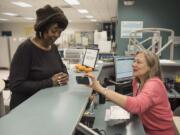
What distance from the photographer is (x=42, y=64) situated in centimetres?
146

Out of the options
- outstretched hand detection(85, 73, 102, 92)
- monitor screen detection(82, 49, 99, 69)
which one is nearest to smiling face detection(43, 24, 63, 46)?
outstretched hand detection(85, 73, 102, 92)

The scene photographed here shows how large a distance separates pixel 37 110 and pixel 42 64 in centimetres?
54

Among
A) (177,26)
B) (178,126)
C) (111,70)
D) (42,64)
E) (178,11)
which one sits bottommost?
(178,126)

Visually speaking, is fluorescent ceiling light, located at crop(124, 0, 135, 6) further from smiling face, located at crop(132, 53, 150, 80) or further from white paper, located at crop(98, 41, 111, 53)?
smiling face, located at crop(132, 53, 150, 80)

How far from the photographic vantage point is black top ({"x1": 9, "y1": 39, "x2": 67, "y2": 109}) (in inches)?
52.6

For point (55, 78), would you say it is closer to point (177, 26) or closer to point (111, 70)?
point (111, 70)

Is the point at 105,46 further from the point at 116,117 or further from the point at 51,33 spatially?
the point at 51,33

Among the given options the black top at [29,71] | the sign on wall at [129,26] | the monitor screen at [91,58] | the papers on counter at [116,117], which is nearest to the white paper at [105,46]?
the sign on wall at [129,26]

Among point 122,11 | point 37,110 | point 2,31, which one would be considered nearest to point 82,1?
point 122,11

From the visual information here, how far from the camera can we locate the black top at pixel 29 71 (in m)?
1.33

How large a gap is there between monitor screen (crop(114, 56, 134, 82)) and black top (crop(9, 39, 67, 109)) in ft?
3.96

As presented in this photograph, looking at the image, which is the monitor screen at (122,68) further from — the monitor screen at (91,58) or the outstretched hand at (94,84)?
the outstretched hand at (94,84)

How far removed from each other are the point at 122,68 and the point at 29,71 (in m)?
1.50

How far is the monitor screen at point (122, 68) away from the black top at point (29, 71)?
3.96 feet
